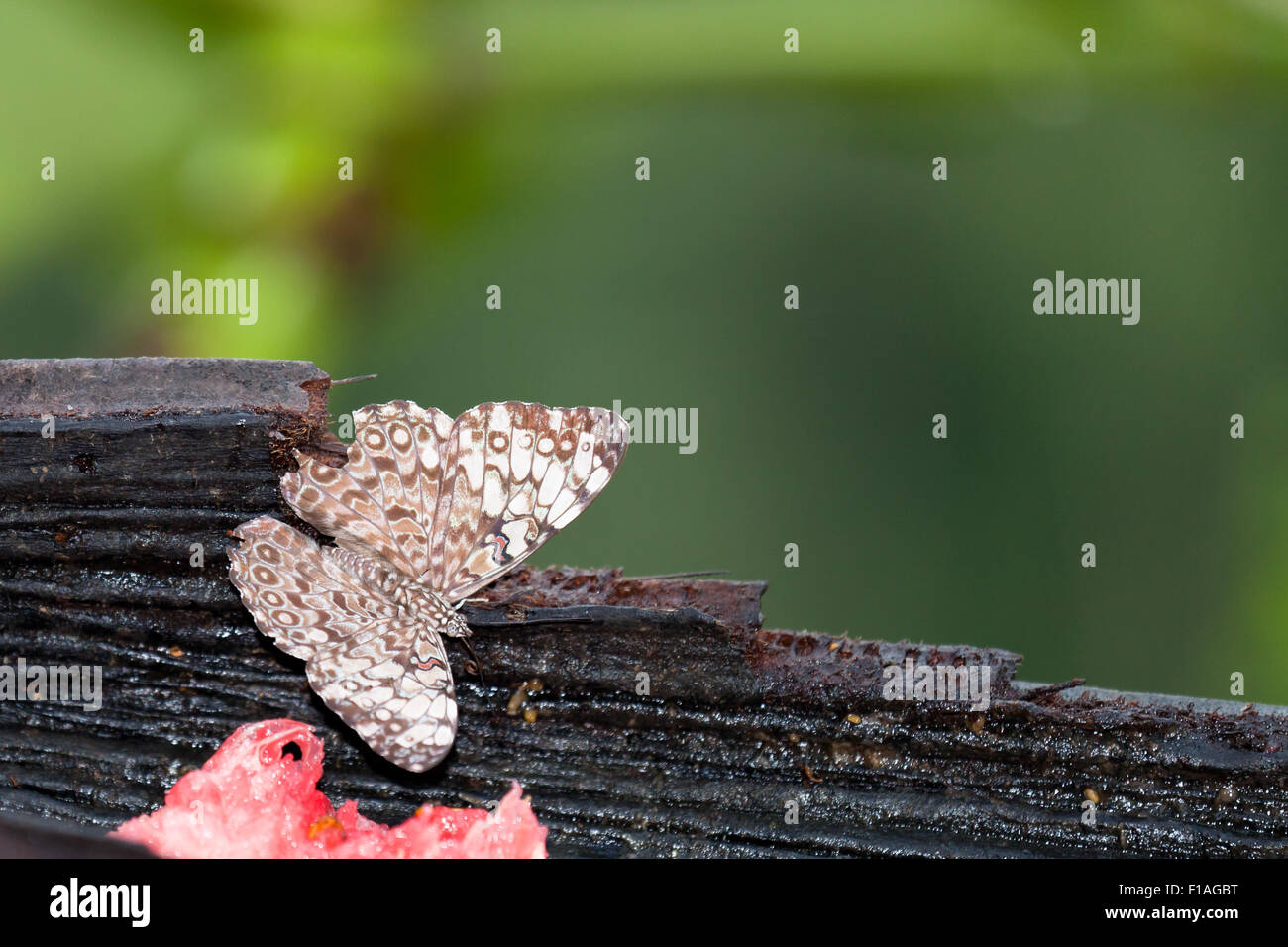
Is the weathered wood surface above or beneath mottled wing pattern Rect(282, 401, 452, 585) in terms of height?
beneath

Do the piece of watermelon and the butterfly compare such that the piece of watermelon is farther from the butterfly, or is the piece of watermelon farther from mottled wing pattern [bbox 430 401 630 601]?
mottled wing pattern [bbox 430 401 630 601]

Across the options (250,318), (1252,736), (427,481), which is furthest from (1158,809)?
(250,318)

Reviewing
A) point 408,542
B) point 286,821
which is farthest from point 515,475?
point 286,821

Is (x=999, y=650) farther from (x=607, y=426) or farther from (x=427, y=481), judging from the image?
(x=427, y=481)

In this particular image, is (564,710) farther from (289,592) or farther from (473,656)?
(289,592)

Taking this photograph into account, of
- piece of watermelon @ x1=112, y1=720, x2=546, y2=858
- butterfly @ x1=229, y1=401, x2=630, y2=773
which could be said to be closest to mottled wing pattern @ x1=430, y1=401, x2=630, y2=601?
butterfly @ x1=229, y1=401, x2=630, y2=773

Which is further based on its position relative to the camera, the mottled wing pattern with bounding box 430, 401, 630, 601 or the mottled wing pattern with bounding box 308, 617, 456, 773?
the mottled wing pattern with bounding box 430, 401, 630, 601

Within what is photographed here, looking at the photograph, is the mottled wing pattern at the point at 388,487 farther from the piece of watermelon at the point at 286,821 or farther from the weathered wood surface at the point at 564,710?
the piece of watermelon at the point at 286,821
